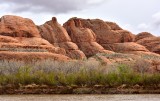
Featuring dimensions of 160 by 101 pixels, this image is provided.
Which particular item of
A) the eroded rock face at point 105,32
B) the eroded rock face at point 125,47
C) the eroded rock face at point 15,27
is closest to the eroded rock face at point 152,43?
the eroded rock face at point 105,32

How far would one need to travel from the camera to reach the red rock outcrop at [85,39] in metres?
A: 96.1

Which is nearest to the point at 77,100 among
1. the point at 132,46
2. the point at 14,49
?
the point at 14,49

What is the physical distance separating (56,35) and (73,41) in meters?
5.59

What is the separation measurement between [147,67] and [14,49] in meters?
20.8

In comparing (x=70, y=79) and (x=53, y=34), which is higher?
(x=53, y=34)

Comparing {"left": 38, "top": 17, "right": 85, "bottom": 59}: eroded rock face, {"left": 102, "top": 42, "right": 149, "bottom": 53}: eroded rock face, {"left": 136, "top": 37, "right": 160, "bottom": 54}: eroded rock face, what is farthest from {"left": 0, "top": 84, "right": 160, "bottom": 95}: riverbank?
{"left": 136, "top": 37, "right": 160, "bottom": 54}: eroded rock face

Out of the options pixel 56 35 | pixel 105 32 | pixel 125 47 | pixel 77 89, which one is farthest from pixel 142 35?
pixel 77 89

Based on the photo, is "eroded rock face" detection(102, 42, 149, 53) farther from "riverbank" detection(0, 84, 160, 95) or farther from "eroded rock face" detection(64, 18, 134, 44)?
"riverbank" detection(0, 84, 160, 95)

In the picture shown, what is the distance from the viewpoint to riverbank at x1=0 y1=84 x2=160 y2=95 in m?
48.5

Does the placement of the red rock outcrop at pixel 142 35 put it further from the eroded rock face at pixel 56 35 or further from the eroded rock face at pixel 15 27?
the eroded rock face at pixel 15 27

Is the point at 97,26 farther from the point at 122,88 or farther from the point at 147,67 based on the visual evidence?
the point at 122,88

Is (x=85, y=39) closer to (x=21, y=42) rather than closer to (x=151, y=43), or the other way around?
(x=151, y=43)

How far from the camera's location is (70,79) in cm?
5028

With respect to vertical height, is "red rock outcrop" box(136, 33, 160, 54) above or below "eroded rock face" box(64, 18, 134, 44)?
below
